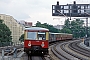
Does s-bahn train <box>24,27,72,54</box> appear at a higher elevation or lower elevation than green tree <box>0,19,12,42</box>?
higher

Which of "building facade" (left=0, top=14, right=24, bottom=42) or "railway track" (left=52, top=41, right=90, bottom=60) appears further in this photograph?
"building facade" (left=0, top=14, right=24, bottom=42)

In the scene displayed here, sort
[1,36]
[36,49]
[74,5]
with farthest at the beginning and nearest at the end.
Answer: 1. [1,36]
2. [74,5]
3. [36,49]

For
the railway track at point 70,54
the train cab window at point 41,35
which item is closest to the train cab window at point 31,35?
the train cab window at point 41,35

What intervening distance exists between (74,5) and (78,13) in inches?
84.5

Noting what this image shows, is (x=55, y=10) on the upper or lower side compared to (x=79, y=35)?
upper

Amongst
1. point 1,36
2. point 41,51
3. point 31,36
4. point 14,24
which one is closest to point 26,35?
point 31,36

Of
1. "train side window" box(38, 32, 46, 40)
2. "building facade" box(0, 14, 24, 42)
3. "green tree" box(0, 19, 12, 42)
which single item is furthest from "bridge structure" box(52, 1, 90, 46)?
"building facade" box(0, 14, 24, 42)

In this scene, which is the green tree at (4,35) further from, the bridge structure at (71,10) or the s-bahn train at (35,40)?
the s-bahn train at (35,40)

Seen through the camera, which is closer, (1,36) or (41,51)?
(41,51)

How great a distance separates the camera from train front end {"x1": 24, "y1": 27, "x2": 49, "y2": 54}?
24.4 metres

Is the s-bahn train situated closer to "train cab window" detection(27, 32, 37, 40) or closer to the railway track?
"train cab window" detection(27, 32, 37, 40)

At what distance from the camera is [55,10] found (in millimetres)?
49812

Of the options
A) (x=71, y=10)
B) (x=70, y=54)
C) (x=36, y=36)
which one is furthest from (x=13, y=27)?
(x=36, y=36)

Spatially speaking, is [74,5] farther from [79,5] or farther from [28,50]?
[28,50]
